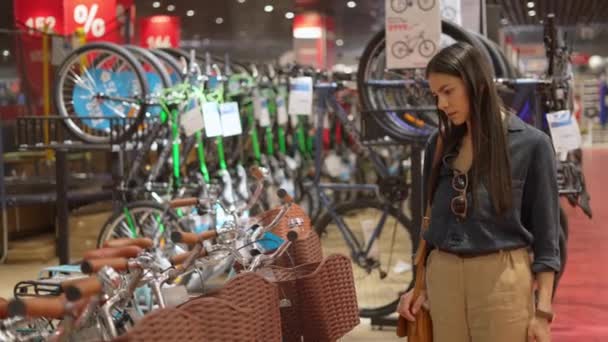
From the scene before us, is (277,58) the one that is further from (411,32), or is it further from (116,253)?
(116,253)

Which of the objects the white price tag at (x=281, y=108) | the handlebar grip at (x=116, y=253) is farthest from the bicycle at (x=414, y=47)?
the white price tag at (x=281, y=108)

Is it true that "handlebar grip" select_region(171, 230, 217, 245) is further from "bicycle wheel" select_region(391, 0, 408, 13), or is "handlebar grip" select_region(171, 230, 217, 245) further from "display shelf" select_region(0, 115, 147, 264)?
"display shelf" select_region(0, 115, 147, 264)

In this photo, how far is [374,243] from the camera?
5.45 m

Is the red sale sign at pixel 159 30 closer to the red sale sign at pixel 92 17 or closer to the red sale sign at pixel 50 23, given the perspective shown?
the red sale sign at pixel 50 23

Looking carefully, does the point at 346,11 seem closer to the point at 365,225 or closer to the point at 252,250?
the point at 365,225

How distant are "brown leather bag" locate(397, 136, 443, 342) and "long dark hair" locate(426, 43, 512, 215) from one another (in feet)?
0.50

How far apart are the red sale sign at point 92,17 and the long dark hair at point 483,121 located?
694 cm

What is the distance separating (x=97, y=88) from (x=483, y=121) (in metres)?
4.49

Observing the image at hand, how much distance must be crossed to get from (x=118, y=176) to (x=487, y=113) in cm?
402

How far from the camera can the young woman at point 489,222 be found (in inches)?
87.2

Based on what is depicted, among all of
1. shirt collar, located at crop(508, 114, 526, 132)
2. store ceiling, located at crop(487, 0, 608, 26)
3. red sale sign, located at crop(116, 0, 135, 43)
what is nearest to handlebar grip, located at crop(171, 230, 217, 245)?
shirt collar, located at crop(508, 114, 526, 132)

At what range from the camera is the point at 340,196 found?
9.82 m

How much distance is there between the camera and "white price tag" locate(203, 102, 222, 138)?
5.67 meters

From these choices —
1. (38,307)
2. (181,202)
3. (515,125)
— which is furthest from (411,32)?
(38,307)
